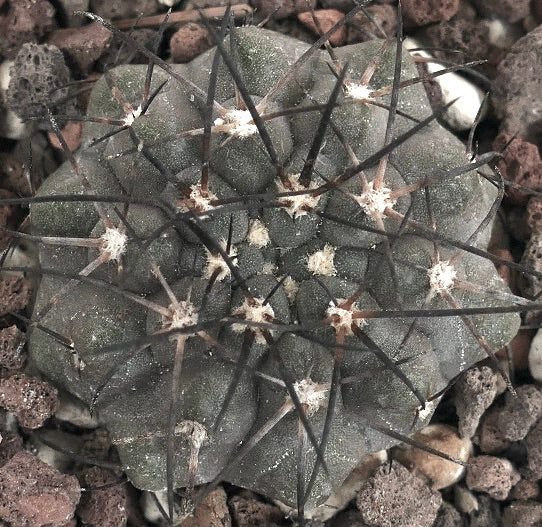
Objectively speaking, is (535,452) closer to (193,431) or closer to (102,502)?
(193,431)

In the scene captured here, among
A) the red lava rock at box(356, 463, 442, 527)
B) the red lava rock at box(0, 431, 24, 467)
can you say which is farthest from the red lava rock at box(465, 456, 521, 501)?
the red lava rock at box(0, 431, 24, 467)

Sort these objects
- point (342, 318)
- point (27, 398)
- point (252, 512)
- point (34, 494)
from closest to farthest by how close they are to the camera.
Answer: point (342, 318) → point (34, 494) → point (27, 398) → point (252, 512)

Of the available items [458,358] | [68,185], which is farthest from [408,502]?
[68,185]

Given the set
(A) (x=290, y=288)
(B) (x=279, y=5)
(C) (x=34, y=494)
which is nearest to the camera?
(A) (x=290, y=288)

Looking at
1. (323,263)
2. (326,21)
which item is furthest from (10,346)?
(326,21)

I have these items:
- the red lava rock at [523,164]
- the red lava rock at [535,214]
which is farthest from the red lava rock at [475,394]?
the red lava rock at [523,164]

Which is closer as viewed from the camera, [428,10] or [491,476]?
[491,476]
